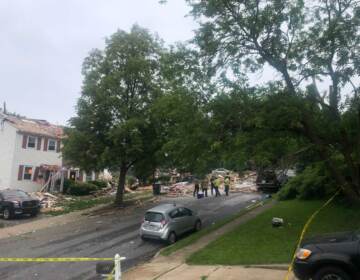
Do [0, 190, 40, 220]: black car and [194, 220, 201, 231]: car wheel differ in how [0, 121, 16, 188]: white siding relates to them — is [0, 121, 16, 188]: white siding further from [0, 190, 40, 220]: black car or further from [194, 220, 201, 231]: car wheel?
[194, 220, 201, 231]: car wheel

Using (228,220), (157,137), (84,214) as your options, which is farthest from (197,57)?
(84,214)

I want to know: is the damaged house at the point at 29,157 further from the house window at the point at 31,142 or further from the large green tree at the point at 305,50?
the large green tree at the point at 305,50

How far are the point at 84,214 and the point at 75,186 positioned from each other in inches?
436

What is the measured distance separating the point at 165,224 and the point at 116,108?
12060 mm

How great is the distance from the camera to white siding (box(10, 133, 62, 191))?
33719 millimetres

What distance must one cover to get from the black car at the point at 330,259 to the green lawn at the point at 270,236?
3503mm

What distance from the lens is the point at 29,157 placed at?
35.2m

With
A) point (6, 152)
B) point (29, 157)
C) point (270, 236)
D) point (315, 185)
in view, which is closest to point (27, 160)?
point (29, 157)

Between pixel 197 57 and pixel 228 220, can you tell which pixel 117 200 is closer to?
pixel 228 220

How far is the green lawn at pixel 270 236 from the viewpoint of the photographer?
11.8 m

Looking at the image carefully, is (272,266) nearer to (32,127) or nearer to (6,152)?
(6,152)

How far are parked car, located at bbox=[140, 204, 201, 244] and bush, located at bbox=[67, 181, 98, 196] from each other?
2068 centimetres

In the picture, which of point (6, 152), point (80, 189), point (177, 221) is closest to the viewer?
point (177, 221)

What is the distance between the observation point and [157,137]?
85.1ft
